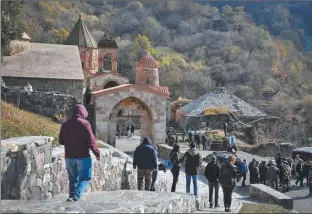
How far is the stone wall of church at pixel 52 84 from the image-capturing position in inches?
1031

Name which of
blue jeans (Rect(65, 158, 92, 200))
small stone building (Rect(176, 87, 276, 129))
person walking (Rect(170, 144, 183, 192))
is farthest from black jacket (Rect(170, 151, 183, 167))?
small stone building (Rect(176, 87, 276, 129))

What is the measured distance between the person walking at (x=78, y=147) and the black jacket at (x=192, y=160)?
4004 millimetres

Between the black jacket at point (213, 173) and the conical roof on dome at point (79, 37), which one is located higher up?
the conical roof on dome at point (79, 37)

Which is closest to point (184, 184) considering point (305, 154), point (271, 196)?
point (271, 196)

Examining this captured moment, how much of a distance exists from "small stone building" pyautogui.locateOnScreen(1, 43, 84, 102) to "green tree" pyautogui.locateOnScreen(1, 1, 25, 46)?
1759 mm

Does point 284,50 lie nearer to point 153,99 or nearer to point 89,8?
point 89,8

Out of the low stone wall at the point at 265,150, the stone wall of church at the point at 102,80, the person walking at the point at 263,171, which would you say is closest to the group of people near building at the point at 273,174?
the person walking at the point at 263,171

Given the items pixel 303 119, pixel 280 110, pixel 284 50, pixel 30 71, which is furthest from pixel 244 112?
Result: pixel 284 50

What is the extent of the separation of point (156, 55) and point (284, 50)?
1211 inches

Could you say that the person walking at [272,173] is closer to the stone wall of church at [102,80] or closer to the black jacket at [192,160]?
the black jacket at [192,160]

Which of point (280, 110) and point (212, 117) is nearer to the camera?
point (212, 117)

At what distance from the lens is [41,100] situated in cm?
1922

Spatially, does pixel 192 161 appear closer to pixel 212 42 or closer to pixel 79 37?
pixel 79 37

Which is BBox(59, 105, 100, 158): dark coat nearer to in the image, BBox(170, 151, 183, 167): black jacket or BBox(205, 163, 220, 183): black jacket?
BBox(205, 163, 220, 183): black jacket
